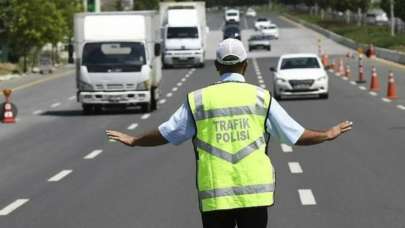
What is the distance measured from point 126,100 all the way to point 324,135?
74.8 ft

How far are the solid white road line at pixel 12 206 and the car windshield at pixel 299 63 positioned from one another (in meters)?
20.8

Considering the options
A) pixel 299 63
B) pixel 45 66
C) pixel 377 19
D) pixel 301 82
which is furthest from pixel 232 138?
pixel 377 19

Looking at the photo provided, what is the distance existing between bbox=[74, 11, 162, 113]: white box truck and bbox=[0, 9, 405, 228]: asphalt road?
22.1 inches

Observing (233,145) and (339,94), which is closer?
(233,145)

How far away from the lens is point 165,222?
1106 centimetres

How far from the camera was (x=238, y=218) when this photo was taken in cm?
569

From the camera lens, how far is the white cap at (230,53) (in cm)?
585

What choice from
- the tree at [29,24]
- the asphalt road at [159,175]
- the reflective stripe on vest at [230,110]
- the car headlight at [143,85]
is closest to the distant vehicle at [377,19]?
the tree at [29,24]

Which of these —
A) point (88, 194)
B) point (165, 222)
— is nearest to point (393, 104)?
point (88, 194)

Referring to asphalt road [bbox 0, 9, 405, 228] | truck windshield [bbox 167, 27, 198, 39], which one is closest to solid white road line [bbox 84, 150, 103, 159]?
asphalt road [bbox 0, 9, 405, 228]

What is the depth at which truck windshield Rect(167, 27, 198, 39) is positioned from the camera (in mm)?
57906

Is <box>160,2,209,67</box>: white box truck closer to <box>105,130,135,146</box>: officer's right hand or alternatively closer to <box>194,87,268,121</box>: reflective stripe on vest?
<box>105,130,135,146</box>: officer's right hand

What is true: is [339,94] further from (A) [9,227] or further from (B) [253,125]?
(B) [253,125]

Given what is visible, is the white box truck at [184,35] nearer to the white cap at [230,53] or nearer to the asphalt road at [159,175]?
the asphalt road at [159,175]
